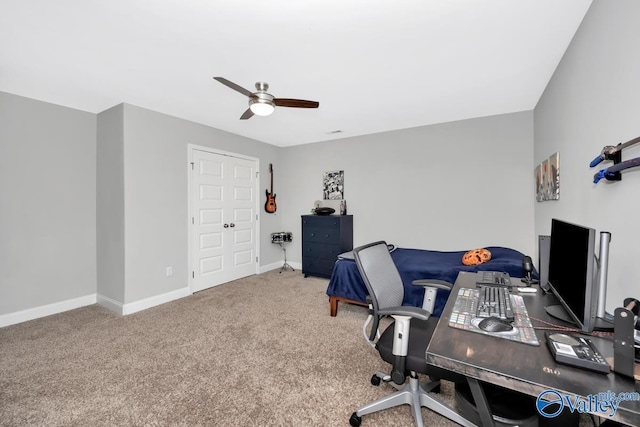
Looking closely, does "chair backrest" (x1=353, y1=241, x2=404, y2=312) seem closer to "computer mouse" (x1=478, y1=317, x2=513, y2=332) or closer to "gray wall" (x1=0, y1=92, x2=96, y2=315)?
"computer mouse" (x1=478, y1=317, x2=513, y2=332)

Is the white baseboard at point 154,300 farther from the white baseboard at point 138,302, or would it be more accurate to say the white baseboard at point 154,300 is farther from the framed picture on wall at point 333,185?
the framed picture on wall at point 333,185

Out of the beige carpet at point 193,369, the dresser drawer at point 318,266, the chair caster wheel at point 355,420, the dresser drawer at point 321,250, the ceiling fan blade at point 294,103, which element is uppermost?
the ceiling fan blade at point 294,103

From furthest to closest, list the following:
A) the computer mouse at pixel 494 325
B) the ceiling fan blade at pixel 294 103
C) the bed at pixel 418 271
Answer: the bed at pixel 418 271 < the ceiling fan blade at pixel 294 103 < the computer mouse at pixel 494 325

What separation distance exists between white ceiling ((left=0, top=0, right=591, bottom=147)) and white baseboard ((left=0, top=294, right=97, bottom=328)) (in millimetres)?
2430

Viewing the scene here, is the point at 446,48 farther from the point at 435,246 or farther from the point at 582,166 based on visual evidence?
the point at 435,246

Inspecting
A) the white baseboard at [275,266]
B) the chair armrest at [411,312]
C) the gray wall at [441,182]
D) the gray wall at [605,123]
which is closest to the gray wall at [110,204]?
the white baseboard at [275,266]

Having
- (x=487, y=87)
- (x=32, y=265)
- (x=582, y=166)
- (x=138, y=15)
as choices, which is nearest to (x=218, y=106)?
(x=138, y=15)

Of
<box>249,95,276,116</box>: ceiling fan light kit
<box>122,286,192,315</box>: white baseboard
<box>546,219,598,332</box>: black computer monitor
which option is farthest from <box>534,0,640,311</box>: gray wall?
<box>122,286,192,315</box>: white baseboard

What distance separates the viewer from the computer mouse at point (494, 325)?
1.10m

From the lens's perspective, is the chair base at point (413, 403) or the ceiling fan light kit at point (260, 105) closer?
the chair base at point (413, 403)

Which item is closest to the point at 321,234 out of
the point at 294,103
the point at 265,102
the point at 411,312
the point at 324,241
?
the point at 324,241

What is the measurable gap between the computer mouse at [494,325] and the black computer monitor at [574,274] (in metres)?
0.25

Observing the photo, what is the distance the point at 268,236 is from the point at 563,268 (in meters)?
4.56

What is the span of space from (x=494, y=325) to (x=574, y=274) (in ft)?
1.32
